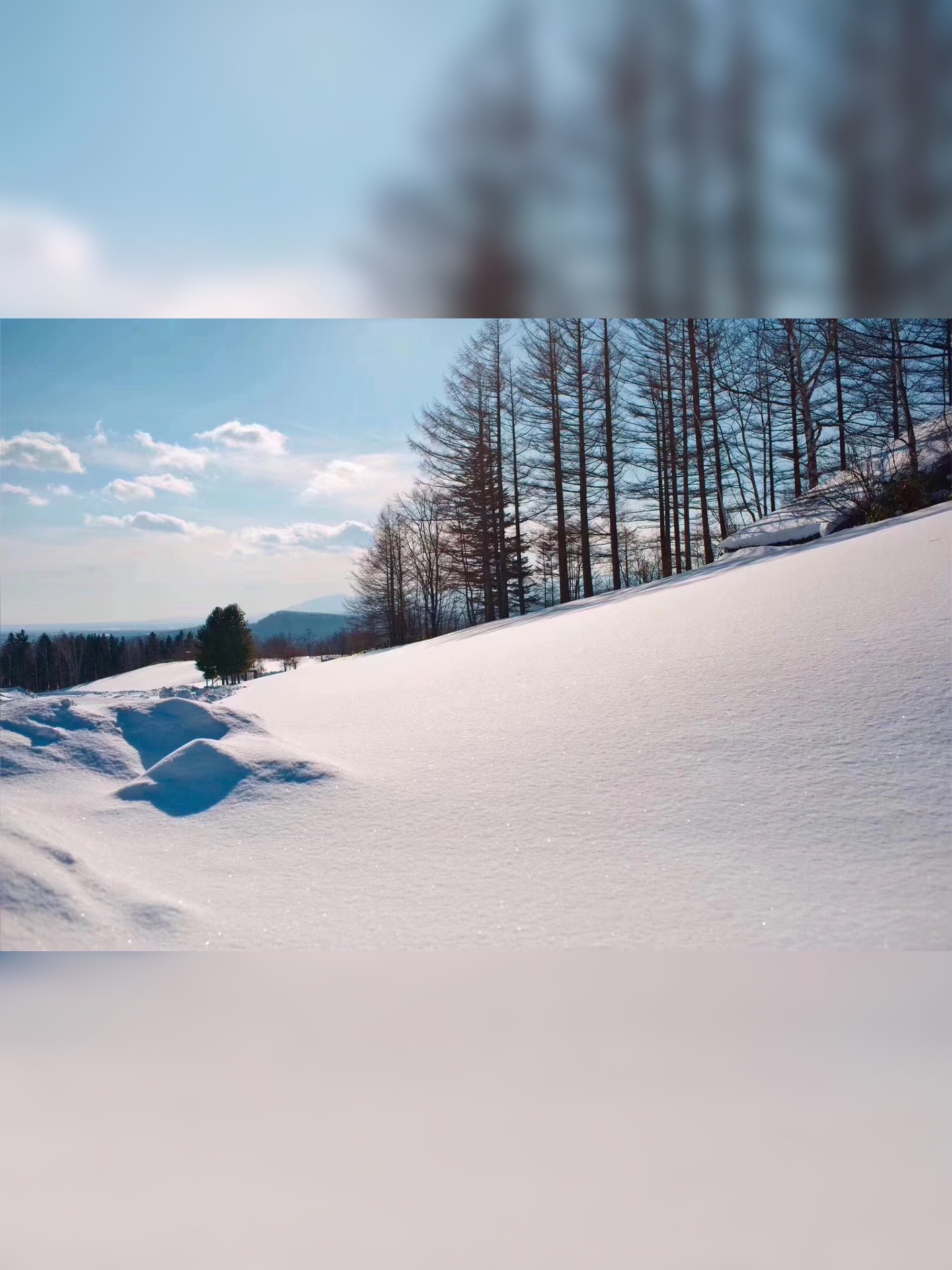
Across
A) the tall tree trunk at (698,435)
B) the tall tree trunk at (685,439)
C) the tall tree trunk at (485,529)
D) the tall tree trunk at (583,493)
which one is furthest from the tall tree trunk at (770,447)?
the tall tree trunk at (485,529)

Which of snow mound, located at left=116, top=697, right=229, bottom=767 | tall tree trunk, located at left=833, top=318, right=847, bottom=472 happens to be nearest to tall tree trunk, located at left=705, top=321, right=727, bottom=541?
tall tree trunk, located at left=833, top=318, right=847, bottom=472

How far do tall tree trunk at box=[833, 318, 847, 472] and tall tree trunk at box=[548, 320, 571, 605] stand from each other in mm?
2459

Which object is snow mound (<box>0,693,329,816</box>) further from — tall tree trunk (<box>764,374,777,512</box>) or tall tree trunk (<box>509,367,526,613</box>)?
tall tree trunk (<box>764,374,777,512</box>)

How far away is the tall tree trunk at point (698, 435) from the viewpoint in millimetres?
7262

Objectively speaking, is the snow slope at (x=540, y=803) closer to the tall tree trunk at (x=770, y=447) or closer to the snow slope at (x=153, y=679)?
the snow slope at (x=153, y=679)

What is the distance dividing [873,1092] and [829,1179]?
28 cm

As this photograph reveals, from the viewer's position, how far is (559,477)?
8.02m

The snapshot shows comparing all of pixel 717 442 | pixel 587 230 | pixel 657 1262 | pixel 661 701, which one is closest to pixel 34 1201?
pixel 657 1262

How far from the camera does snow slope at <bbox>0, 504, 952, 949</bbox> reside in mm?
1497

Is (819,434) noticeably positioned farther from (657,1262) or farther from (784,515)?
(657,1262)

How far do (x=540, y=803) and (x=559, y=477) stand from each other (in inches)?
260

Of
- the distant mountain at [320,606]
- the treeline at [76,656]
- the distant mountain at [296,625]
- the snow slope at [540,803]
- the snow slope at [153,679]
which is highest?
the distant mountain at [320,606]

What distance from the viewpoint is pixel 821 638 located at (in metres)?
2.23

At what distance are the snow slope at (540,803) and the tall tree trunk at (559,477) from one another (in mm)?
4844
